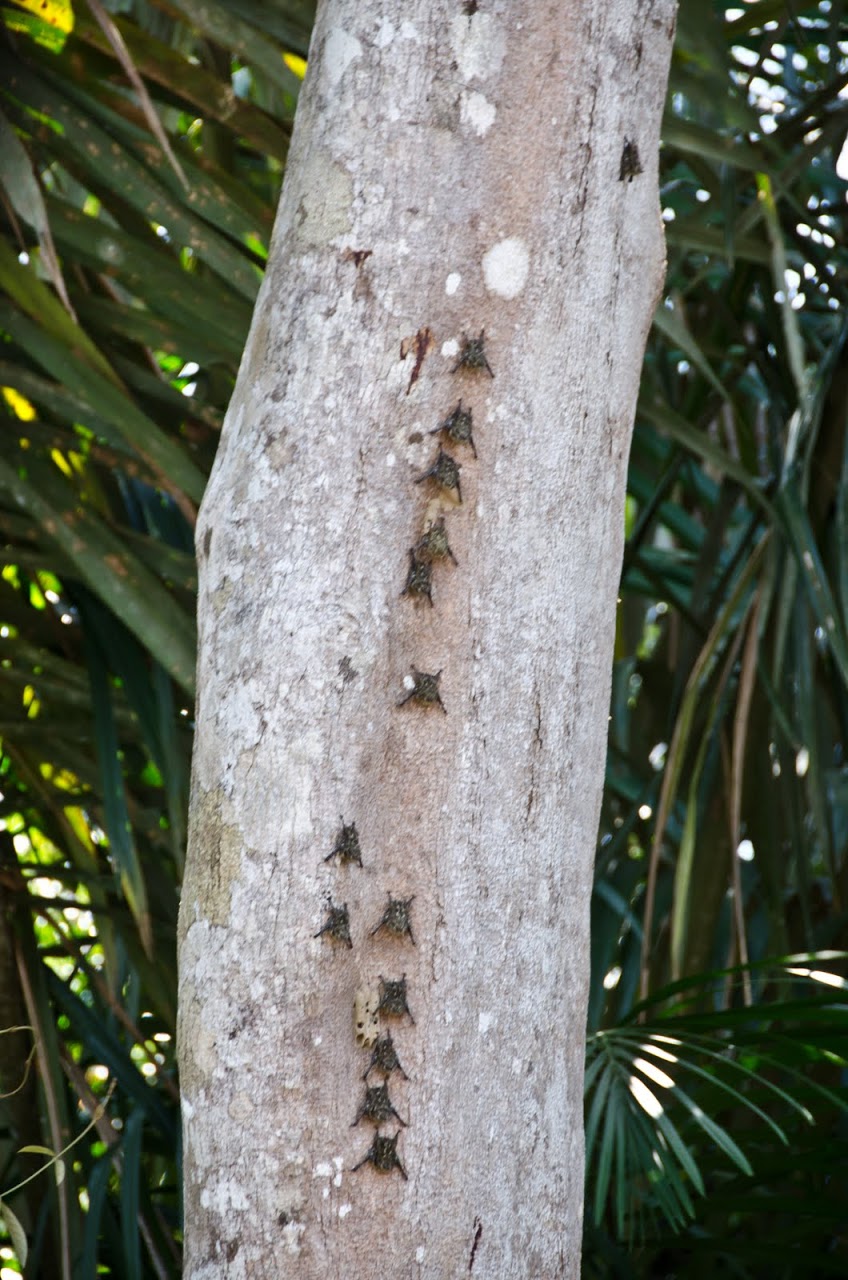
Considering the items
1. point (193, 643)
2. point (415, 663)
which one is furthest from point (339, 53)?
point (193, 643)

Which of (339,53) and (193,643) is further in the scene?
(193,643)

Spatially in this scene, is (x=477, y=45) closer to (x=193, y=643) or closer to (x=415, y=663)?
(x=415, y=663)

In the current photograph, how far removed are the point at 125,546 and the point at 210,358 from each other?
0.54 feet

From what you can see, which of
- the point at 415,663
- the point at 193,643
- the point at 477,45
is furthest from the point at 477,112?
the point at 193,643

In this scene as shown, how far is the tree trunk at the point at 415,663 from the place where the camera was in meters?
0.50

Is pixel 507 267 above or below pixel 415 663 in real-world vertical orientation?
above

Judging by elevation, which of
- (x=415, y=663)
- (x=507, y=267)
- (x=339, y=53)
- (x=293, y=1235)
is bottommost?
(x=293, y=1235)

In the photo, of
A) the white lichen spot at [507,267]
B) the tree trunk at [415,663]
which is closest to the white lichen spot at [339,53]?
the tree trunk at [415,663]

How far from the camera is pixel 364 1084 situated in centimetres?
51

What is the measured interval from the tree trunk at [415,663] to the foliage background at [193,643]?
11.0 inches

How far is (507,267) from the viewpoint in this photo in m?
0.55

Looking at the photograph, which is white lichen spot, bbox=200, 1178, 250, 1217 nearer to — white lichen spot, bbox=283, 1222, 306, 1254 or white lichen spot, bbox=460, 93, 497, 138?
white lichen spot, bbox=283, 1222, 306, 1254

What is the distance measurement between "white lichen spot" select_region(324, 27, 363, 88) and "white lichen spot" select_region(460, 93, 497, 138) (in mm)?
57

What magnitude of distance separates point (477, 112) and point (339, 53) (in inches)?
3.0
